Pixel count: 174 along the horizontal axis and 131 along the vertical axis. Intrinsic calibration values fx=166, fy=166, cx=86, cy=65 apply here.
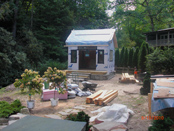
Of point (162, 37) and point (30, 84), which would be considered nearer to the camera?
point (30, 84)

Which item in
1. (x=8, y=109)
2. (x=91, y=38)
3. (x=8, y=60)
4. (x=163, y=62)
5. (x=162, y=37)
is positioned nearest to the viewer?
(x=8, y=109)

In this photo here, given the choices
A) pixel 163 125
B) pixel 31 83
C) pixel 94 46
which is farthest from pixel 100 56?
pixel 163 125

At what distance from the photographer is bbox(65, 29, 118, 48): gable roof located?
15.5 m

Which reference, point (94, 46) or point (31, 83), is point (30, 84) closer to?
point (31, 83)

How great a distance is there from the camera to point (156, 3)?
2727 centimetres

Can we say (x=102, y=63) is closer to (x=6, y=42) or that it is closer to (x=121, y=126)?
(x=6, y=42)

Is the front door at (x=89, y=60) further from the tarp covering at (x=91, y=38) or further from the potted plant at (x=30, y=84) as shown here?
the potted plant at (x=30, y=84)

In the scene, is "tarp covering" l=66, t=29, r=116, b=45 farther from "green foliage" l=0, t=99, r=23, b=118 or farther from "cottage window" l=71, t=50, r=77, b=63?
"green foliage" l=0, t=99, r=23, b=118

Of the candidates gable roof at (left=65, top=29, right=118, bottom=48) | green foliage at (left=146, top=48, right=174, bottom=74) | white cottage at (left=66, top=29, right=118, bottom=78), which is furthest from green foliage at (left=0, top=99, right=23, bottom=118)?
gable roof at (left=65, top=29, right=118, bottom=48)

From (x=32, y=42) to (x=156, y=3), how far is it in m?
21.0

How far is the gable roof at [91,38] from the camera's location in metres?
15.5

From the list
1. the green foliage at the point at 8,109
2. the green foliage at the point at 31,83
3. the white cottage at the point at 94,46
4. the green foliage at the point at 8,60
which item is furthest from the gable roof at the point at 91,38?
the green foliage at the point at 8,109

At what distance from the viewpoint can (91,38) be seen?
53.1 ft

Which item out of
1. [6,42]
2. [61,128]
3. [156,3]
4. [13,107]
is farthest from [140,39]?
[61,128]
